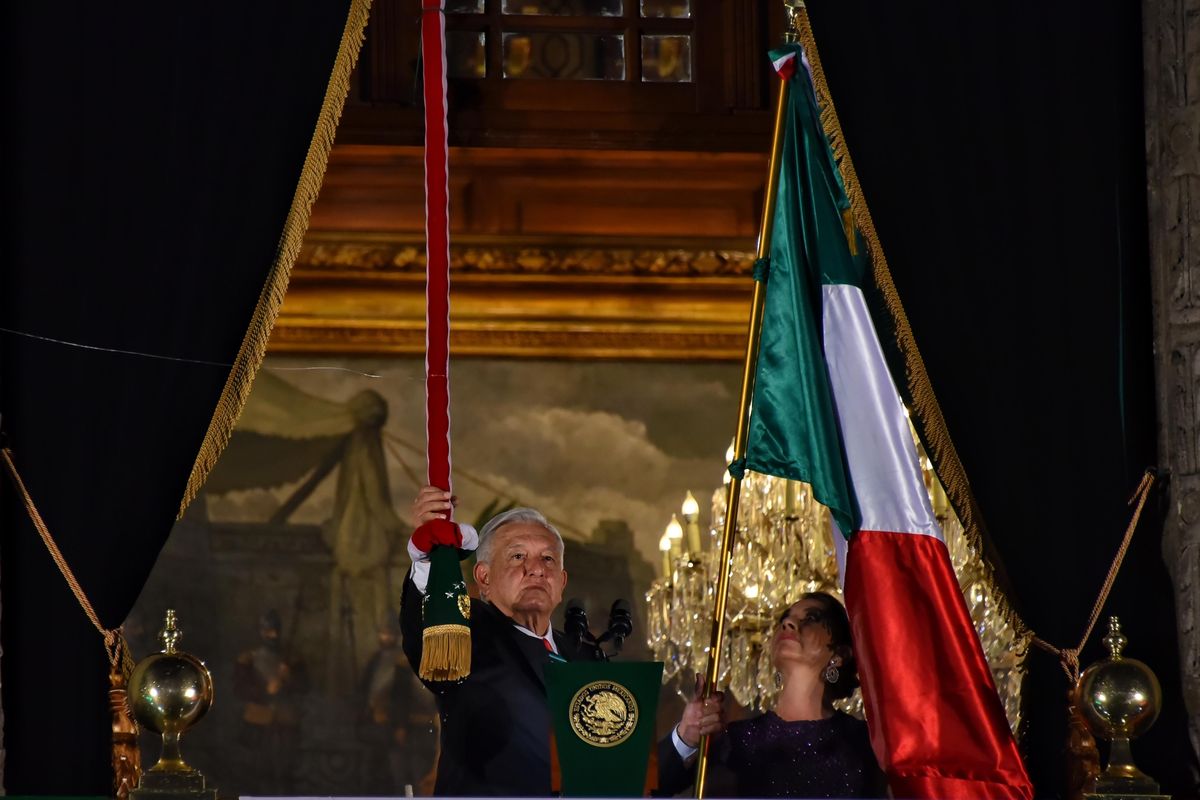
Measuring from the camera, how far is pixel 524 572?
5488 mm

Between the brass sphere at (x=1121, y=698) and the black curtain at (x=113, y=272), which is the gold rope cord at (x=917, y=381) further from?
the black curtain at (x=113, y=272)

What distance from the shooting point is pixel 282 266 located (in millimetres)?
5203

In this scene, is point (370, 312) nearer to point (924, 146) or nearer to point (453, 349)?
point (453, 349)

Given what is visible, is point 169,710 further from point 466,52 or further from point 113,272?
point 466,52

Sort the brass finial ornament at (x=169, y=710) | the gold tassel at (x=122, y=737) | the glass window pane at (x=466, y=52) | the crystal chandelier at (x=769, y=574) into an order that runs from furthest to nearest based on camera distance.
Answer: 1. the glass window pane at (x=466, y=52)
2. the crystal chandelier at (x=769, y=574)
3. the gold tassel at (x=122, y=737)
4. the brass finial ornament at (x=169, y=710)

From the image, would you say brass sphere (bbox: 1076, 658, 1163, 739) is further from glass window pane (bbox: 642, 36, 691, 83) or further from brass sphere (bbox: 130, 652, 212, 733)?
glass window pane (bbox: 642, 36, 691, 83)

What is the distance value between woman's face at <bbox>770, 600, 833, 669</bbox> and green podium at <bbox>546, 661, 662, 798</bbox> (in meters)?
0.73

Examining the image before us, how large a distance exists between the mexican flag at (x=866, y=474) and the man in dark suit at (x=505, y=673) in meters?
0.75

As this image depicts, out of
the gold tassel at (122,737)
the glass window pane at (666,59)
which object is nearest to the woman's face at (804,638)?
the gold tassel at (122,737)

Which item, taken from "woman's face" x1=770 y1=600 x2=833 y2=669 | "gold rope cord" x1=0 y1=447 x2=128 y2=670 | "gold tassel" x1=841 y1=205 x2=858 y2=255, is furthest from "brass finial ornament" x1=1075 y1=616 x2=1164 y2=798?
"gold rope cord" x1=0 y1=447 x2=128 y2=670

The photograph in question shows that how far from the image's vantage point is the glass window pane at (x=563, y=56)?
25.6ft

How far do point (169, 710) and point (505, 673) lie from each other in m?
1.16

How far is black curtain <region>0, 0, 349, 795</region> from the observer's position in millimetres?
5070

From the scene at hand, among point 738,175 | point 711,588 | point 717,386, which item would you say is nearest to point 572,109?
point 738,175
